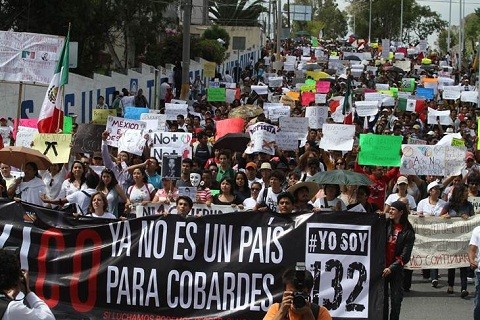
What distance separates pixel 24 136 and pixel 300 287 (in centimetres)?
971

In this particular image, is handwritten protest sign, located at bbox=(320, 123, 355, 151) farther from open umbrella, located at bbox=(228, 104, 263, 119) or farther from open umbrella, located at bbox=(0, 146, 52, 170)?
open umbrella, located at bbox=(228, 104, 263, 119)

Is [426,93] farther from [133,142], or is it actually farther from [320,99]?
[133,142]

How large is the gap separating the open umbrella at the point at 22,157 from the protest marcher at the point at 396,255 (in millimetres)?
4333

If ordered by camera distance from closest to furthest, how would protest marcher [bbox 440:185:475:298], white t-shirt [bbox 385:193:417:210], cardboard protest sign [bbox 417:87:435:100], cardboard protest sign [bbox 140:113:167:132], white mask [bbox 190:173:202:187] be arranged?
protest marcher [bbox 440:185:475:298] < white t-shirt [bbox 385:193:417:210] < white mask [bbox 190:173:202:187] < cardboard protest sign [bbox 140:113:167:132] < cardboard protest sign [bbox 417:87:435:100]

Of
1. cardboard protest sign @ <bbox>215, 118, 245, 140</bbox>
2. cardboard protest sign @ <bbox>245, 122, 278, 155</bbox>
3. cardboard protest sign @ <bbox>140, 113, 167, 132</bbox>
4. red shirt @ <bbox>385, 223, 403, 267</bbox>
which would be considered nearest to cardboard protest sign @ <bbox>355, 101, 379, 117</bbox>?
cardboard protest sign @ <bbox>215, 118, 245, 140</bbox>

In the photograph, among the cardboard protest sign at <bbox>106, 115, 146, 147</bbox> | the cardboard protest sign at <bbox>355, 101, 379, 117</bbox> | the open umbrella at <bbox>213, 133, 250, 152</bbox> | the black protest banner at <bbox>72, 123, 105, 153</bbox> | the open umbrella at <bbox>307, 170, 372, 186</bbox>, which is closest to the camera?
the open umbrella at <bbox>307, 170, 372, 186</bbox>

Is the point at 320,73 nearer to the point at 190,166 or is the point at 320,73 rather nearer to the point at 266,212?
the point at 190,166

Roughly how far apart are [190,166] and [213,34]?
4826 cm

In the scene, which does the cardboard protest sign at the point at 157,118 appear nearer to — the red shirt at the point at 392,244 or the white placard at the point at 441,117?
the red shirt at the point at 392,244

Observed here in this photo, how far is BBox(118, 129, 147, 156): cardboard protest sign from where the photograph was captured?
1800 centimetres

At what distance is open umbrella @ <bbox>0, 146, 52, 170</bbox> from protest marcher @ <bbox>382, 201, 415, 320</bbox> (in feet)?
14.2

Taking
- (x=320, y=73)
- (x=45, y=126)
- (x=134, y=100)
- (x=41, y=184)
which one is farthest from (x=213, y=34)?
(x=41, y=184)

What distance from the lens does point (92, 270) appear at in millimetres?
10812

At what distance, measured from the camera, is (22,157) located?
14.6m
